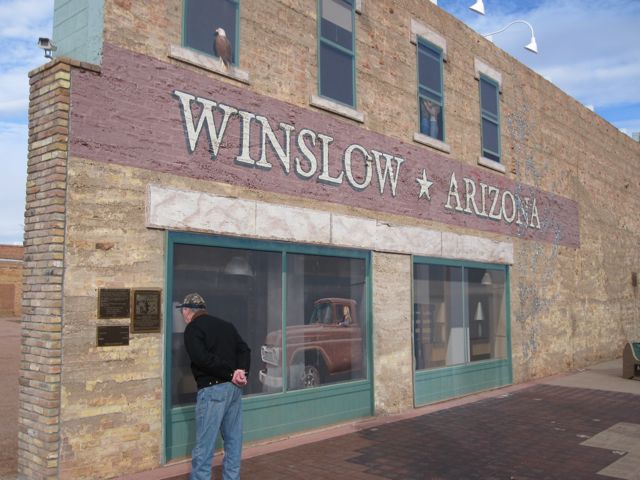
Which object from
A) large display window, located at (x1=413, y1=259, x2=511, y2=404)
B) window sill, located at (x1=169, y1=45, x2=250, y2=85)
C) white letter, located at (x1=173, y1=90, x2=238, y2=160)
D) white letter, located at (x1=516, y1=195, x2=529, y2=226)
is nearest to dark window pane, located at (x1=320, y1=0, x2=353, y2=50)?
window sill, located at (x1=169, y1=45, x2=250, y2=85)

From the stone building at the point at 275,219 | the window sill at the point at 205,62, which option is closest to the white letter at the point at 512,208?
the stone building at the point at 275,219

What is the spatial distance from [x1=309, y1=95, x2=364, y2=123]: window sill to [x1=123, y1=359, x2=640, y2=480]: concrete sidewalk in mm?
4552

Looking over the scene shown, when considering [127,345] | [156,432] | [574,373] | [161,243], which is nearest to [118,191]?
[161,243]

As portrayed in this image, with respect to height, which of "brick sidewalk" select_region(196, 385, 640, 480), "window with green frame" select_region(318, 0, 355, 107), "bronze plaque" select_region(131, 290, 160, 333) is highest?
"window with green frame" select_region(318, 0, 355, 107)

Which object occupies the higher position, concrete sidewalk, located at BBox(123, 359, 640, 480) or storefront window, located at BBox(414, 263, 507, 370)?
storefront window, located at BBox(414, 263, 507, 370)

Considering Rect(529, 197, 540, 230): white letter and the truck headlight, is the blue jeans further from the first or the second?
Rect(529, 197, 540, 230): white letter

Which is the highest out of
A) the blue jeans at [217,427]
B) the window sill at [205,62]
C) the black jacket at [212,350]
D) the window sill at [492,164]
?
the window sill at [205,62]

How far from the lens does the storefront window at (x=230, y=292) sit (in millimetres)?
7223

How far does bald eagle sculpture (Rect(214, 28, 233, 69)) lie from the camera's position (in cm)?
789

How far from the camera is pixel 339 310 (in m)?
9.40

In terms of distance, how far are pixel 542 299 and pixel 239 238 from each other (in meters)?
9.04

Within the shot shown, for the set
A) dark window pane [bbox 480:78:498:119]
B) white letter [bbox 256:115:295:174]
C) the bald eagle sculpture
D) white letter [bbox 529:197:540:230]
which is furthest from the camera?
white letter [bbox 529:197:540:230]

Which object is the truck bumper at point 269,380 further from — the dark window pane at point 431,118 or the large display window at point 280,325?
the dark window pane at point 431,118

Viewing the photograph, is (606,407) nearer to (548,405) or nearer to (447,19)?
(548,405)
